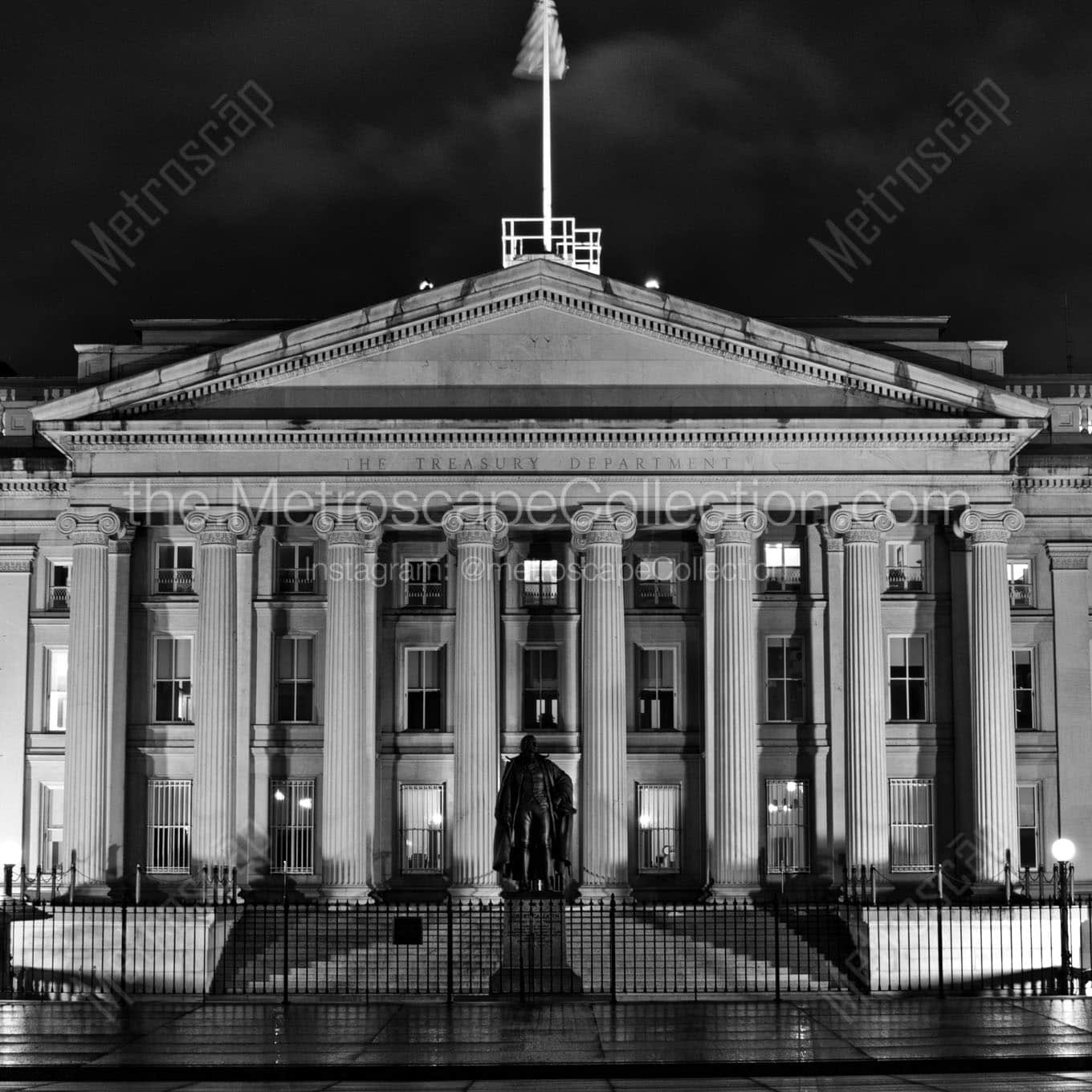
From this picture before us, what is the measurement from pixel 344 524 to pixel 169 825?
1085 cm

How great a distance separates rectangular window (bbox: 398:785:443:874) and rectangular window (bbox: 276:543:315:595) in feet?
22.7

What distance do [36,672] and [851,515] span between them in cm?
2567

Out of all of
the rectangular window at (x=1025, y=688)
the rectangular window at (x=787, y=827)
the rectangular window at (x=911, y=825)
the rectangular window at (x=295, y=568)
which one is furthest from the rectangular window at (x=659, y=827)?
the rectangular window at (x=295, y=568)

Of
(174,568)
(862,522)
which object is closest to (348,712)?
(174,568)

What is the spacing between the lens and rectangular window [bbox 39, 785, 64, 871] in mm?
57875

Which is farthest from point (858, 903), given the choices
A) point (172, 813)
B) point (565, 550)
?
point (172, 813)

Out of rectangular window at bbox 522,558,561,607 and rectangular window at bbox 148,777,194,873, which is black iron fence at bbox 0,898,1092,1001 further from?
rectangular window at bbox 522,558,561,607

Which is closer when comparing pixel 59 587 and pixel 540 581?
pixel 540 581

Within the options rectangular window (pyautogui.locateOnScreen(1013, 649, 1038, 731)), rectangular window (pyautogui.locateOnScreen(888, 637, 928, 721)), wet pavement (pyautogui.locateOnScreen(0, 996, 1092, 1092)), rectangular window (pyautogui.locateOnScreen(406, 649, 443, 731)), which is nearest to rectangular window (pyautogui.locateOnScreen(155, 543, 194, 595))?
rectangular window (pyautogui.locateOnScreen(406, 649, 443, 731))

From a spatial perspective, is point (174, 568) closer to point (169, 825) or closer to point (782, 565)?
point (169, 825)

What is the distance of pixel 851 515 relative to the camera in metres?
54.0

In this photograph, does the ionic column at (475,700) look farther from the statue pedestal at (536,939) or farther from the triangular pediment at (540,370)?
the statue pedestal at (536,939)

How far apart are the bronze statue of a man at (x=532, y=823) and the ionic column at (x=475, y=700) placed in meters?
8.47

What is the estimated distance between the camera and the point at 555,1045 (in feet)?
105
